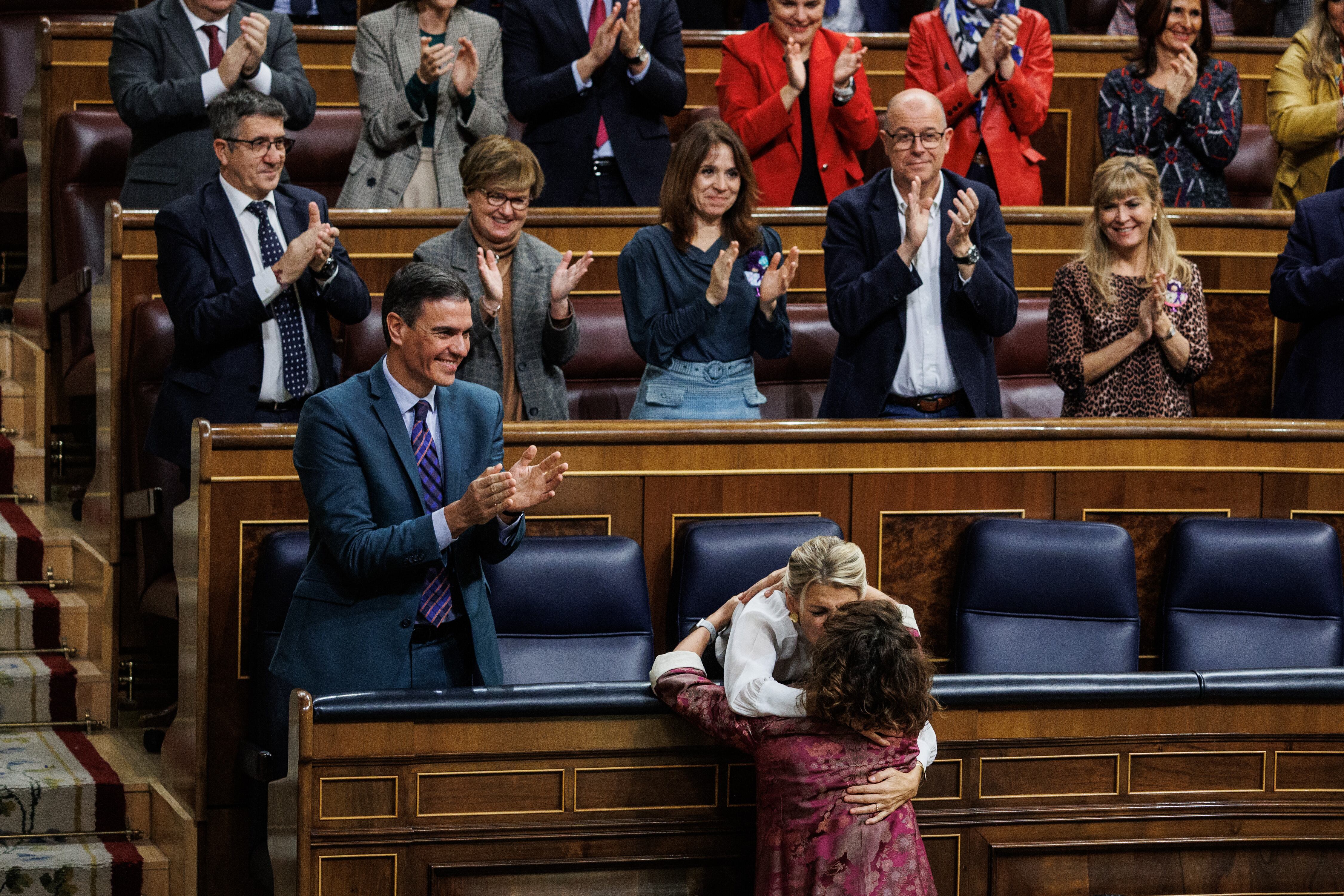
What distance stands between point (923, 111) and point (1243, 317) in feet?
3.82

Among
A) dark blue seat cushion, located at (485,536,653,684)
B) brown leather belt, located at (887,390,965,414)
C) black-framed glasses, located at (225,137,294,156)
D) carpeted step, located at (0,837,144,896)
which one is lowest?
carpeted step, located at (0,837,144,896)

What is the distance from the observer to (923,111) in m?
2.74

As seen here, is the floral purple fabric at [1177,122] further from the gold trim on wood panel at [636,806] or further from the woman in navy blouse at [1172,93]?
the gold trim on wood panel at [636,806]

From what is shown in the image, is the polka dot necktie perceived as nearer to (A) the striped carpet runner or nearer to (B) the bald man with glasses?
(A) the striped carpet runner

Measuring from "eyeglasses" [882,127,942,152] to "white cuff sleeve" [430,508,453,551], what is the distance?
1246 millimetres

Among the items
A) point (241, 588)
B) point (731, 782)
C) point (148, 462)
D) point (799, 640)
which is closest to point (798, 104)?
point (148, 462)

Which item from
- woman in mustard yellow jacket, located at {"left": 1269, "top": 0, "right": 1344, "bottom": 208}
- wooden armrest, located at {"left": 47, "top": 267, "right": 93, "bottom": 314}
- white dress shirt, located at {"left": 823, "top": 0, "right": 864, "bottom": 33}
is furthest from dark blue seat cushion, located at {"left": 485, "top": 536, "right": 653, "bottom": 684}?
white dress shirt, located at {"left": 823, "top": 0, "right": 864, "bottom": 33}

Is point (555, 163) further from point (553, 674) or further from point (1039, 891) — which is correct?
point (1039, 891)

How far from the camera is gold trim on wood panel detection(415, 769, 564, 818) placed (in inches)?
72.4

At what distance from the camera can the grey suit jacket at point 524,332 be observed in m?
2.65

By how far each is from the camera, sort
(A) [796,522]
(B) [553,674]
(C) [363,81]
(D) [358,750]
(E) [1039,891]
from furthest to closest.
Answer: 1. (C) [363,81]
2. (A) [796,522]
3. (B) [553,674]
4. (E) [1039,891]
5. (D) [358,750]

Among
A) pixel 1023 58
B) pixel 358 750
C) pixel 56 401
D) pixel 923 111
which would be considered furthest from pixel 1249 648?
pixel 56 401

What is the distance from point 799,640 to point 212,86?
5.99 ft

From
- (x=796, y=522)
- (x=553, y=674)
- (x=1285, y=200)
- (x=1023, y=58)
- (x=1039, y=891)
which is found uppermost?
(x=1023, y=58)
